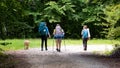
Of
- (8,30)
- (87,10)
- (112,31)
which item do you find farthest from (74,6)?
(8,30)

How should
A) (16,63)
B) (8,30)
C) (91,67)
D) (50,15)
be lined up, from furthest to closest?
(50,15) → (8,30) → (16,63) → (91,67)

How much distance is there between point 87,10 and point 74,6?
188 cm

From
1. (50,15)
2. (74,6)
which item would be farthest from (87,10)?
(50,15)

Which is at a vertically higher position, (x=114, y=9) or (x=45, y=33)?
(x=114, y=9)

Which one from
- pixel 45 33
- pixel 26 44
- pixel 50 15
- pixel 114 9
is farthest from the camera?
pixel 50 15

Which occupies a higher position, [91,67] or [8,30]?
[8,30]

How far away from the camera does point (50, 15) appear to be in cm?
5006

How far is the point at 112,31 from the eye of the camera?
896 inches

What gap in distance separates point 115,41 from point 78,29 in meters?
28.7

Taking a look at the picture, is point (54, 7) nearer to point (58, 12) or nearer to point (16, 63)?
point (58, 12)

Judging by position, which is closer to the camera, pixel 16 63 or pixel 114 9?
pixel 16 63

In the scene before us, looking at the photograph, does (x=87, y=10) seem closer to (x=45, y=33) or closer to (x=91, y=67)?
(x=45, y=33)

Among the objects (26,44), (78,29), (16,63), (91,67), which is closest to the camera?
(91,67)

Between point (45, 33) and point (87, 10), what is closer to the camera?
point (45, 33)
